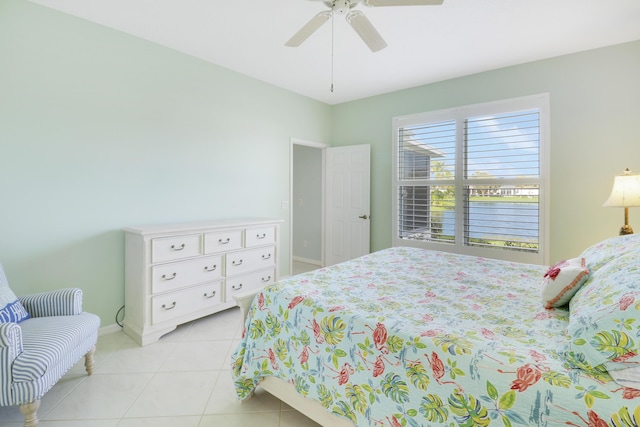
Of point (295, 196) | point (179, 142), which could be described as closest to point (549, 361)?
point (179, 142)

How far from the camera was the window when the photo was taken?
328cm

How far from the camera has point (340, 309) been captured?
1433mm

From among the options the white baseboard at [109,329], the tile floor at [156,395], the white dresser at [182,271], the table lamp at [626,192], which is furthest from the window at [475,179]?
the white baseboard at [109,329]

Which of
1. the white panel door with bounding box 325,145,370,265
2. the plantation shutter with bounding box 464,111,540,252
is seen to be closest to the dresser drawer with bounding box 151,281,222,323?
the white panel door with bounding box 325,145,370,265

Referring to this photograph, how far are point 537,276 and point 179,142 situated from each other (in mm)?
3339

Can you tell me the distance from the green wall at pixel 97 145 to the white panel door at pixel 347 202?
5.58 ft

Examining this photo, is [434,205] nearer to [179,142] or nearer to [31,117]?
[179,142]

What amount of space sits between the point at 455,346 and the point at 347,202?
3672mm

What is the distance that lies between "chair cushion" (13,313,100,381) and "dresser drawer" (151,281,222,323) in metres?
0.55

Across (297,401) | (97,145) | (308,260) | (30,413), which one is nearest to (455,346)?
(297,401)

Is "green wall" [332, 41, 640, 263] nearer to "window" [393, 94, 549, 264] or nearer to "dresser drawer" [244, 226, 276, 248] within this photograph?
"window" [393, 94, 549, 264]

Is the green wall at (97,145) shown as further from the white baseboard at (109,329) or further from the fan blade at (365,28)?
the fan blade at (365,28)

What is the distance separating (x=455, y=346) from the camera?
3.57 ft

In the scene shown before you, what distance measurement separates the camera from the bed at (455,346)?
90cm
